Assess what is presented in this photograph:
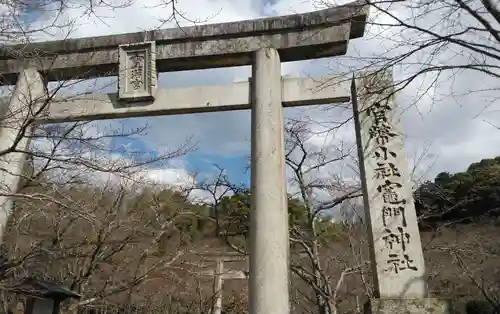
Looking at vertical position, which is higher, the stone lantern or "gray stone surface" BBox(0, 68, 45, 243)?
"gray stone surface" BBox(0, 68, 45, 243)

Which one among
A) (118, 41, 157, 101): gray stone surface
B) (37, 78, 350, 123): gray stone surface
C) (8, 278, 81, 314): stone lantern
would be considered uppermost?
(118, 41, 157, 101): gray stone surface

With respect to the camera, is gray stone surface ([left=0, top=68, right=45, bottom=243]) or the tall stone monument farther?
gray stone surface ([left=0, top=68, right=45, bottom=243])

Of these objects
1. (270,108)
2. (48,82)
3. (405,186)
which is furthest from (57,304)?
(405,186)

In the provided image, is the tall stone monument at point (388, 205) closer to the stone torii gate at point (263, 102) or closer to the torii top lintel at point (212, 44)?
the stone torii gate at point (263, 102)

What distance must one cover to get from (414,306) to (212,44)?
465 cm

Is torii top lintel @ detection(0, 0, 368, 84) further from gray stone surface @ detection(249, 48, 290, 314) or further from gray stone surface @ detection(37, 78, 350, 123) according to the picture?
gray stone surface @ detection(37, 78, 350, 123)

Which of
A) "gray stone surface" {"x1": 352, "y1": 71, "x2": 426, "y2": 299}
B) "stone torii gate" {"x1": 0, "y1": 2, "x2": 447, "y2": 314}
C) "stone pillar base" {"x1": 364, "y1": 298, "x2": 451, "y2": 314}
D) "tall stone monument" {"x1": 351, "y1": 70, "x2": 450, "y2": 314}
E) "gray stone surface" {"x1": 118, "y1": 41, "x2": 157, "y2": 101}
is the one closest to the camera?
"stone pillar base" {"x1": 364, "y1": 298, "x2": 451, "y2": 314}

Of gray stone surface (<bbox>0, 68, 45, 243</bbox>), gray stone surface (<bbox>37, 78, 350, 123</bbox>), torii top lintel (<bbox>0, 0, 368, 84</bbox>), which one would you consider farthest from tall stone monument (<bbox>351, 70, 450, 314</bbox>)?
gray stone surface (<bbox>0, 68, 45, 243</bbox>)

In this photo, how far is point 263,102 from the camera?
239 inches

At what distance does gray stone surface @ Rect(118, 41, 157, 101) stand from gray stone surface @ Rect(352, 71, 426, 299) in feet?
10.2

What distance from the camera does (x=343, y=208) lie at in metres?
11.6

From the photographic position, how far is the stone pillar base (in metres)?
4.54

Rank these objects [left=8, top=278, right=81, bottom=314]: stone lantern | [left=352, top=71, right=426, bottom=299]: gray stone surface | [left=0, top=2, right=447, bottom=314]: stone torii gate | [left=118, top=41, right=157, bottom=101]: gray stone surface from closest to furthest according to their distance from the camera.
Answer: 1. [left=352, top=71, right=426, bottom=299]: gray stone surface
2. [left=0, top=2, right=447, bottom=314]: stone torii gate
3. [left=8, top=278, right=81, bottom=314]: stone lantern
4. [left=118, top=41, right=157, bottom=101]: gray stone surface

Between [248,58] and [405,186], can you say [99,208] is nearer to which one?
[248,58]
